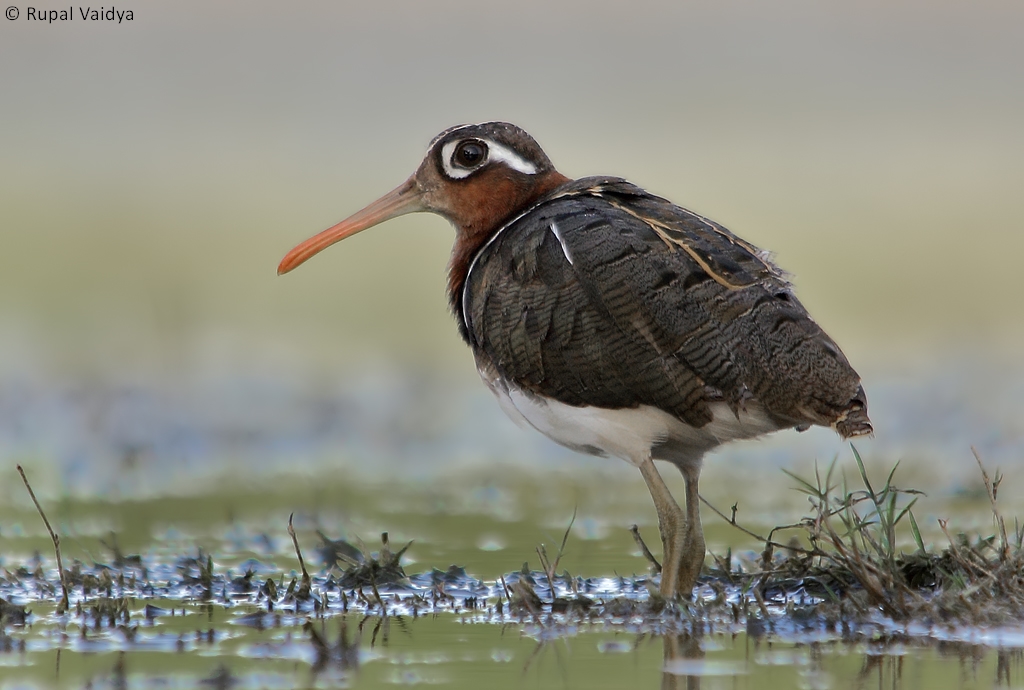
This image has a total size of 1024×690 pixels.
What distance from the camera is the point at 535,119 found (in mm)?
22375

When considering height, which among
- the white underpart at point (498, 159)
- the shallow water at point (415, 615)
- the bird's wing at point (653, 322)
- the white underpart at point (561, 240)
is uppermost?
the white underpart at point (498, 159)

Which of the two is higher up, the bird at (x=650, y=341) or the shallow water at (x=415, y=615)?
the bird at (x=650, y=341)

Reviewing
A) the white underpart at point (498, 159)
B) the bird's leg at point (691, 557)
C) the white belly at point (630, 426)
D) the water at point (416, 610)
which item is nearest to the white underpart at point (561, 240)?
the white belly at point (630, 426)

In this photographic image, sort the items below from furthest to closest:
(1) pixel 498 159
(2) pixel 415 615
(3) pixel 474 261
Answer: (1) pixel 498 159, (3) pixel 474 261, (2) pixel 415 615

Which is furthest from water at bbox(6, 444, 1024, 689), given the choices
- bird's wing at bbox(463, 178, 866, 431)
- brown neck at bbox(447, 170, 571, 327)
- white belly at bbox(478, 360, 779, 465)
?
brown neck at bbox(447, 170, 571, 327)

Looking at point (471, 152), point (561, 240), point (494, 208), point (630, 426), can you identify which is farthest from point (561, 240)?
point (471, 152)

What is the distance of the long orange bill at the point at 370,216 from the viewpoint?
27.7 feet

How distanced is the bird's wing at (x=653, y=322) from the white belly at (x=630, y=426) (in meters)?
0.06

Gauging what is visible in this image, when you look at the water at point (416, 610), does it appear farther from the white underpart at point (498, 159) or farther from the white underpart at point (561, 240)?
the white underpart at point (498, 159)

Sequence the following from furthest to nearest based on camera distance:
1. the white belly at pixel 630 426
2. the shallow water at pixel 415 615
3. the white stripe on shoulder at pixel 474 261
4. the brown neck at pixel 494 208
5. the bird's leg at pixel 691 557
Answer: the brown neck at pixel 494 208 < the white stripe on shoulder at pixel 474 261 < the bird's leg at pixel 691 557 < the white belly at pixel 630 426 < the shallow water at pixel 415 615

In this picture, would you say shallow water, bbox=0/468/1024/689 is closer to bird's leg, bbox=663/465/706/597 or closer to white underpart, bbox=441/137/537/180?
bird's leg, bbox=663/465/706/597

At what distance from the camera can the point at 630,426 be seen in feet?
22.7

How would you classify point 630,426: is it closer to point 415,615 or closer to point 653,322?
point 653,322

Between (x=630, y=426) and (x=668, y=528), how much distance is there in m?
0.55
